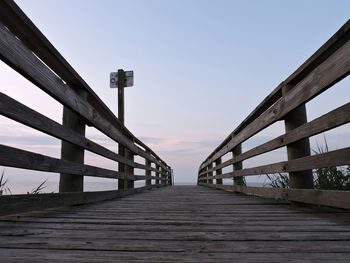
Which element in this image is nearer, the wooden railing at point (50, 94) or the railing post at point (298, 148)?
the wooden railing at point (50, 94)

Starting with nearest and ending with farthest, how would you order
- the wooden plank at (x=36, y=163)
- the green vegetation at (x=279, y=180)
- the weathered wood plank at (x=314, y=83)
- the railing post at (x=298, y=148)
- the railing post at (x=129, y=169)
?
the wooden plank at (x=36, y=163)
the weathered wood plank at (x=314, y=83)
the railing post at (x=298, y=148)
the green vegetation at (x=279, y=180)
the railing post at (x=129, y=169)

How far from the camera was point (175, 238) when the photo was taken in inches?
64.4

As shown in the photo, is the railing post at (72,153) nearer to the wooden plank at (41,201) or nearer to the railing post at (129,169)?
the wooden plank at (41,201)

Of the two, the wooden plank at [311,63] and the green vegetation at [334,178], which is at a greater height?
the wooden plank at [311,63]

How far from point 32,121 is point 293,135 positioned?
215 centimetres

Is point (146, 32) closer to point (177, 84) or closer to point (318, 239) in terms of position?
point (177, 84)

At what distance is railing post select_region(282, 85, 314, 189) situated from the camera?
2.86m

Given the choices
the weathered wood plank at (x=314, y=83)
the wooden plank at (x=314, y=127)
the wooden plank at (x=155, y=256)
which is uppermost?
the weathered wood plank at (x=314, y=83)

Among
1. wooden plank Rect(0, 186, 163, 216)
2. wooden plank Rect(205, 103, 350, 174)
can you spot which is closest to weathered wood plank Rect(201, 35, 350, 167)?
wooden plank Rect(205, 103, 350, 174)

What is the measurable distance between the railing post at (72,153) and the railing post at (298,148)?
6.69 ft

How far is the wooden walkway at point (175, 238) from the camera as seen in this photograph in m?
1.30

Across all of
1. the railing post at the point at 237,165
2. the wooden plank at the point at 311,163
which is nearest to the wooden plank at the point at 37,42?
the wooden plank at the point at 311,163

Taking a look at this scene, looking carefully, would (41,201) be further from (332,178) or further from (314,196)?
(332,178)

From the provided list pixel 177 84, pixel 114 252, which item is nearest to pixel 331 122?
pixel 114 252
